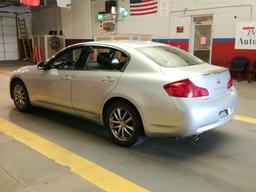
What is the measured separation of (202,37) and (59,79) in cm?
775

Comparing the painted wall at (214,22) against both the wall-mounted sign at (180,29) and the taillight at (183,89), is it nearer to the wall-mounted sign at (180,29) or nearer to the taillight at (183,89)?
the wall-mounted sign at (180,29)

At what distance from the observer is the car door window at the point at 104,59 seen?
390 cm

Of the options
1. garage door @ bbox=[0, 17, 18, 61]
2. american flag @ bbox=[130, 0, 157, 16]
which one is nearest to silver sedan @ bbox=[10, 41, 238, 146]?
american flag @ bbox=[130, 0, 157, 16]

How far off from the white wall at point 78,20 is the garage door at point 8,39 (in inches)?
187

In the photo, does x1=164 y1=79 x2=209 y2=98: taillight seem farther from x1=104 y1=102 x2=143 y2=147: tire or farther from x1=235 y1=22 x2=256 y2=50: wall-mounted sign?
x1=235 y1=22 x2=256 y2=50: wall-mounted sign

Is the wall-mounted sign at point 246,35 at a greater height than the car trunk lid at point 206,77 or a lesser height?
greater

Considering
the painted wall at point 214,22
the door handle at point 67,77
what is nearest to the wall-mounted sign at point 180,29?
the painted wall at point 214,22

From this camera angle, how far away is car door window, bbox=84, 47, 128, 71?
3.90m

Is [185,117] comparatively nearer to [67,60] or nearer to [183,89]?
[183,89]

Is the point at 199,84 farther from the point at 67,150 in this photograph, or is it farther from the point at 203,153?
the point at 67,150

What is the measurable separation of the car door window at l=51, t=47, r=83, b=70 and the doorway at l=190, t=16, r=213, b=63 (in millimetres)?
7254

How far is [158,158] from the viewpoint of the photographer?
3467 mm

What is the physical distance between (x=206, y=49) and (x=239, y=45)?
4.50 ft

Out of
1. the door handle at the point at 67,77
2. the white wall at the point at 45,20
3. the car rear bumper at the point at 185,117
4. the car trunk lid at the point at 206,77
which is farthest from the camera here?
the white wall at the point at 45,20
